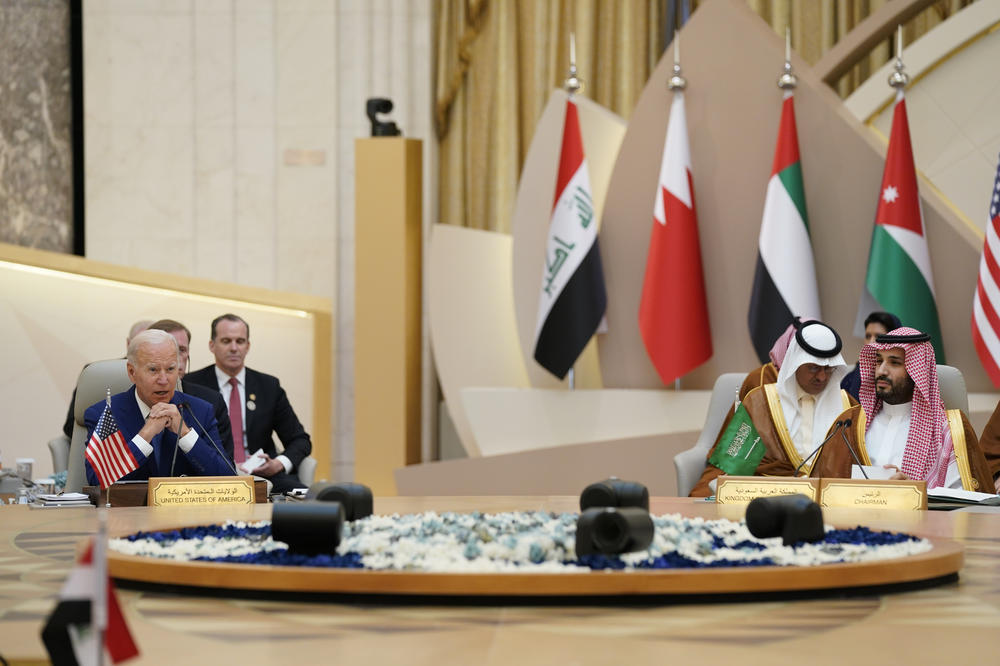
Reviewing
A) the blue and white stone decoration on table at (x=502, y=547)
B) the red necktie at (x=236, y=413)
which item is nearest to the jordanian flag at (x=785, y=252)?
the red necktie at (x=236, y=413)

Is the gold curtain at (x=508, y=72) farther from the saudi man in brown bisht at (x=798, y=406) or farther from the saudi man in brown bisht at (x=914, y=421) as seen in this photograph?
the saudi man in brown bisht at (x=914, y=421)

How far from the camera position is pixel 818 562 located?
178 cm

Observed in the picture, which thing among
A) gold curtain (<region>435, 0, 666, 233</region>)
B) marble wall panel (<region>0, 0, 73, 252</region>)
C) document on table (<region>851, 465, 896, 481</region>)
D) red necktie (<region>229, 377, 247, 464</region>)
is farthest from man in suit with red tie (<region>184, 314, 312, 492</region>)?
gold curtain (<region>435, 0, 666, 233</region>)

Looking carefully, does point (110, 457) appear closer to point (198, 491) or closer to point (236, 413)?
point (198, 491)

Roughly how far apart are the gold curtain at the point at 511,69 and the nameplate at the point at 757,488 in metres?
6.97

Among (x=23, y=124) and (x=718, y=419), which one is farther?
(x=23, y=124)

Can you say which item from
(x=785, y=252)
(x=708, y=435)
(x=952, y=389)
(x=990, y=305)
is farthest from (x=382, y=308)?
(x=952, y=389)

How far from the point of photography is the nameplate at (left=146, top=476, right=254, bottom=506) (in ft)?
10.7

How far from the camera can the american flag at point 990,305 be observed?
6.13 m

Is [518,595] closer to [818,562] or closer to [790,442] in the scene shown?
[818,562]

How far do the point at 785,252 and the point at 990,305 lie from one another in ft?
3.72

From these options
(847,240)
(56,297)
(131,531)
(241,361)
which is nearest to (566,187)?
(847,240)

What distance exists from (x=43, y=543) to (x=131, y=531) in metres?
0.20

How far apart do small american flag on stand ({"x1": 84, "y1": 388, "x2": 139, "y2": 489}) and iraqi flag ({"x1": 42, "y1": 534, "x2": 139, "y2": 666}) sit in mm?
2593
